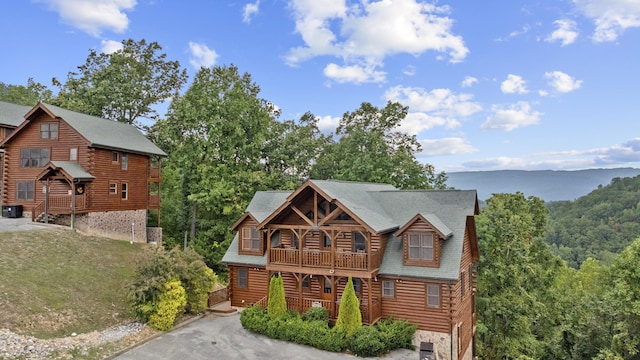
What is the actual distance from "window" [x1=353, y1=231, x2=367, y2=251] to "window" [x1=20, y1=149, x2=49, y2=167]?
22780 millimetres

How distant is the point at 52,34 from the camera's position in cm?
3153

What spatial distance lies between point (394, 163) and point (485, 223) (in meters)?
11.0

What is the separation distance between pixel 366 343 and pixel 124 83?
36.5 metres

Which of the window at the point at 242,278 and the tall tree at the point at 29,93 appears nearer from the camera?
the window at the point at 242,278

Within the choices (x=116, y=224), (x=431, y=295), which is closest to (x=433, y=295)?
(x=431, y=295)

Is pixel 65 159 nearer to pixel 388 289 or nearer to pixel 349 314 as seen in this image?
pixel 349 314

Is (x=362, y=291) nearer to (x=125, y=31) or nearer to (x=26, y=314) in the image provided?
(x=26, y=314)

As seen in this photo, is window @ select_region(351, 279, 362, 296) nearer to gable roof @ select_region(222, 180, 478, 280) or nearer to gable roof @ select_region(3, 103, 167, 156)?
gable roof @ select_region(222, 180, 478, 280)

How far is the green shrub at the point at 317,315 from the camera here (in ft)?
65.0

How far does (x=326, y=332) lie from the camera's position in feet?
60.9

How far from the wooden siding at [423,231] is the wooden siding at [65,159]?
21.2 m

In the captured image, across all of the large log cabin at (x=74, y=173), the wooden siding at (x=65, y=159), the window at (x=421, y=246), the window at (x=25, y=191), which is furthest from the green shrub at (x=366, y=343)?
the window at (x=25, y=191)

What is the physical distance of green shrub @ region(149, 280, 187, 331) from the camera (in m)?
19.0

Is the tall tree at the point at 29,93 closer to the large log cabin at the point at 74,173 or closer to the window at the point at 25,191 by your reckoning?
the large log cabin at the point at 74,173
